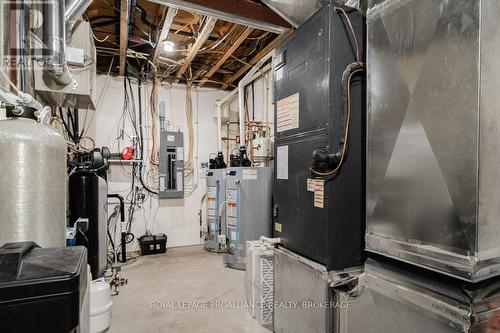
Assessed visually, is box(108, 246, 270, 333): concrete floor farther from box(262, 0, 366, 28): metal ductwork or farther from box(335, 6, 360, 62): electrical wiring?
box(262, 0, 366, 28): metal ductwork

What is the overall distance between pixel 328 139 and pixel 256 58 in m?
2.97

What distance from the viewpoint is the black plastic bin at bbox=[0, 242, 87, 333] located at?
20.3 inches

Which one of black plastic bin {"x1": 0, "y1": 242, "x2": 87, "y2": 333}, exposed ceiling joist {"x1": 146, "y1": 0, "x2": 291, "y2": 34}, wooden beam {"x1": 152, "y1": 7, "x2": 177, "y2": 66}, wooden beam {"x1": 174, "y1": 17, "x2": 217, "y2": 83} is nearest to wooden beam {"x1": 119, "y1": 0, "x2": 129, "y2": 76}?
wooden beam {"x1": 152, "y1": 7, "x2": 177, "y2": 66}

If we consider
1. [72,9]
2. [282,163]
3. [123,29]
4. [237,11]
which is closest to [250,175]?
[282,163]

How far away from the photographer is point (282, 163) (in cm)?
218

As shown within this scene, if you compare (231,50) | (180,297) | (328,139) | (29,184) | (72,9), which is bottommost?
(180,297)

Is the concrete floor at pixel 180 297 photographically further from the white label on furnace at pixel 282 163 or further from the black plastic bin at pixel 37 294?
the black plastic bin at pixel 37 294

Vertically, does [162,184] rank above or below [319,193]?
below

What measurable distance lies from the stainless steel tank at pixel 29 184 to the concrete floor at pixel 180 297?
179 cm

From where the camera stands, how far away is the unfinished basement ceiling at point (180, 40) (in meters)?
2.90

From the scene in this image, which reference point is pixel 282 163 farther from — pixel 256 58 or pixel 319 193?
pixel 256 58

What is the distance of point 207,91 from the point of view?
5.36m

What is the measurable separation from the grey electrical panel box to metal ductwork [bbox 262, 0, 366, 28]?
121 inches

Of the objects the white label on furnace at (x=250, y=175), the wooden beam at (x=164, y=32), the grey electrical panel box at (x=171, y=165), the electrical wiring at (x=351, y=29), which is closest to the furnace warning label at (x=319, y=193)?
the electrical wiring at (x=351, y=29)
